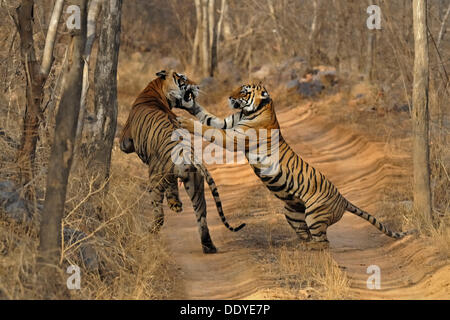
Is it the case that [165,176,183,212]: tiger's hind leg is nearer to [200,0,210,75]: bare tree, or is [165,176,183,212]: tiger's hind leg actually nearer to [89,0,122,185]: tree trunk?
[89,0,122,185]: tree trunk

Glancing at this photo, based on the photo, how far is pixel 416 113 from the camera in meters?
7.78

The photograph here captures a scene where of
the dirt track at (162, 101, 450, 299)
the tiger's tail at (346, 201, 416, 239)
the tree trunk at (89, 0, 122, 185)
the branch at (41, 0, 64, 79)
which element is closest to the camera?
the dirt track at (162, 101, 450, 299)

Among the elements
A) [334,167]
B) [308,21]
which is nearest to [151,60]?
[308,21]

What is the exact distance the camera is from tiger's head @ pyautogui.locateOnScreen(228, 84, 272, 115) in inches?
275

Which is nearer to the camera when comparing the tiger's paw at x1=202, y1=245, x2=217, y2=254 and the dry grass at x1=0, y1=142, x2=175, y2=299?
the dry grass at x1=0, y1=142, x2=175, y2=299

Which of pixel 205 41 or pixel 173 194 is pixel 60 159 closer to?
pixel 173 194

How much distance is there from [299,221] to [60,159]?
10.0ft

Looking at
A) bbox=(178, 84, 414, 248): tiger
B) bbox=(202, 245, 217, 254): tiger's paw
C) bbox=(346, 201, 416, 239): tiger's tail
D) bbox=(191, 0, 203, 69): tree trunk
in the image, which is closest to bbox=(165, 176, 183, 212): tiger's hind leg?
bbox=(202, 245, 217, 254): tiger's paw

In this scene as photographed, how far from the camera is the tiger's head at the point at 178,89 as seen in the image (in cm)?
742

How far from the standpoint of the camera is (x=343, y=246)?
7.46m

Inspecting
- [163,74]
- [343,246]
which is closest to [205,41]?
[163,74]

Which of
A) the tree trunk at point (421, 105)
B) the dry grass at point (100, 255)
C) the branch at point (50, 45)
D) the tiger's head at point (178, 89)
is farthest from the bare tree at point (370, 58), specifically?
the branch at point (50, 45)

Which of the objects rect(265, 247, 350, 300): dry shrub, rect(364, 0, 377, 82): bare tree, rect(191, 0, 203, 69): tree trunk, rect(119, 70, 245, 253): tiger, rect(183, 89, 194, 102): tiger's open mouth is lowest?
rect(265, 247, 350, 300): dry shrub
